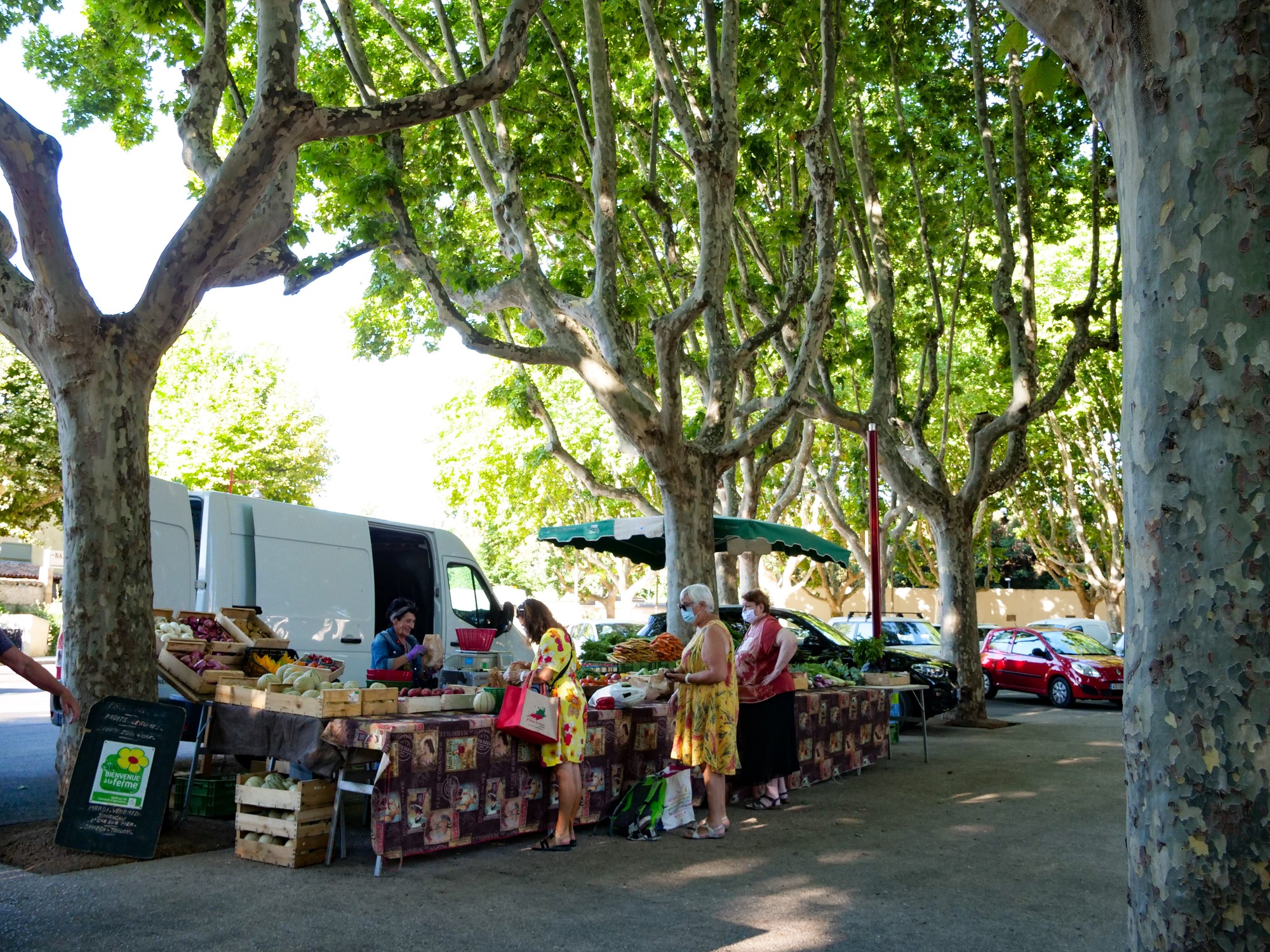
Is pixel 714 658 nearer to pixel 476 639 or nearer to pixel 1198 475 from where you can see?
pixel 476 639

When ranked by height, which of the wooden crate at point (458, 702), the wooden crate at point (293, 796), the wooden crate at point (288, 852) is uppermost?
the wooden crate at point (458, 702)

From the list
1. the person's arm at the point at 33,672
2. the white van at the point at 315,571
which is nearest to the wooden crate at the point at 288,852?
the person's arm at the point at 33,672

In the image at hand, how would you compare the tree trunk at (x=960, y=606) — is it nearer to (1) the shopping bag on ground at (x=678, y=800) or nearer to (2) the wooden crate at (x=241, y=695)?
(1) the shopping bag on ground at (x=678, y=800)

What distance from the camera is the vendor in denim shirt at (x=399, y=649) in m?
9.32

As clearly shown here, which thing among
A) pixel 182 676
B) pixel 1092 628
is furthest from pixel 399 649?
pixel 1092 628

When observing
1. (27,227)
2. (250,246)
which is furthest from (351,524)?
(27,227)

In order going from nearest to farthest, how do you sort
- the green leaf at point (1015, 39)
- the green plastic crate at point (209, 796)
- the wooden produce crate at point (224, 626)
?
the green leaf at point (1015, 39)
the green plastic crate at point (209, 796)
the wooden produce crate at point (224, 626)

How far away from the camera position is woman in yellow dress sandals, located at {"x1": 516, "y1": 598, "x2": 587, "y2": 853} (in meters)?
7.05

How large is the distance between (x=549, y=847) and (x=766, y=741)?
2.46 m

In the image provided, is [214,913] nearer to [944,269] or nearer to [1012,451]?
[1012,451]

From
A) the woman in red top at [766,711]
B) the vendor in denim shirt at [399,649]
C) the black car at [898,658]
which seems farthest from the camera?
the black car at [898,658]

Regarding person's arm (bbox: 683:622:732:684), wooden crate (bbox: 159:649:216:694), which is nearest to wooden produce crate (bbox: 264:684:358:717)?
wooden crate (bbox: 159:649:216:694)

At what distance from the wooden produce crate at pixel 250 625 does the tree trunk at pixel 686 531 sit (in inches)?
183

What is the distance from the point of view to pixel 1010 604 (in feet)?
163
